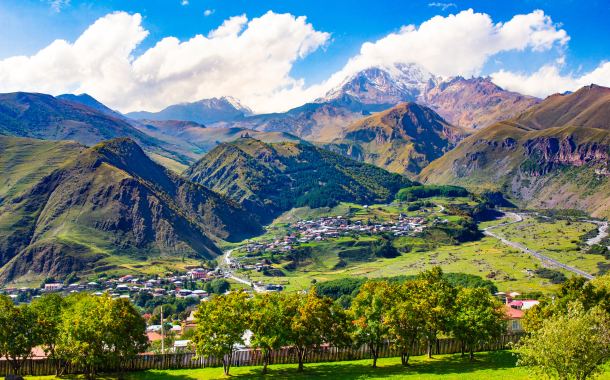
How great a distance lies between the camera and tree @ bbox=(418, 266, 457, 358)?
59.1 metres

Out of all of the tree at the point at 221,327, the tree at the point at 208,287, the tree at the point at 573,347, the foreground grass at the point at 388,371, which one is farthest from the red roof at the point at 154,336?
the tree at the point at 573,347

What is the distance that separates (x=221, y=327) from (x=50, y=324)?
23.4m

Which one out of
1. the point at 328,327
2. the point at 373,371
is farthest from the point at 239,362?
the point at 373,371

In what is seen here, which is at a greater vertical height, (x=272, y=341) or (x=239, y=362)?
(x=272, y=341)

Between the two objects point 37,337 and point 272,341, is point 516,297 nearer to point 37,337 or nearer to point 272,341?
point 272,341

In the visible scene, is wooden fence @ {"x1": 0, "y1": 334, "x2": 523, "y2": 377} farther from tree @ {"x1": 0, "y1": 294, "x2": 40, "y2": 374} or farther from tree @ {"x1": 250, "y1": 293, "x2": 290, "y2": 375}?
tree @ {"x1": 250, "y1": 293, "x2": 290, "y2": 375}

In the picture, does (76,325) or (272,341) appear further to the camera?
(272,341)

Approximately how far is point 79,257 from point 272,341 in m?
157

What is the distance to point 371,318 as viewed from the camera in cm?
5747

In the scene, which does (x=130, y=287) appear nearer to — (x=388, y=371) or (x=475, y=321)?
(x=388, y=371)

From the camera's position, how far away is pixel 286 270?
197875 millimetres

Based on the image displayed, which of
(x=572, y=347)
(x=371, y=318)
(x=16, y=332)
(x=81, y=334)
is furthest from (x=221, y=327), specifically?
(x=572, y=347)

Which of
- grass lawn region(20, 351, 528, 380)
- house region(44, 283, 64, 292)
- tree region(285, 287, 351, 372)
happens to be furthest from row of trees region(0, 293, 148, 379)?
house region(44, 283, 64, 292)

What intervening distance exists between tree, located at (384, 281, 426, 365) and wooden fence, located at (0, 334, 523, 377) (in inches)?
222
